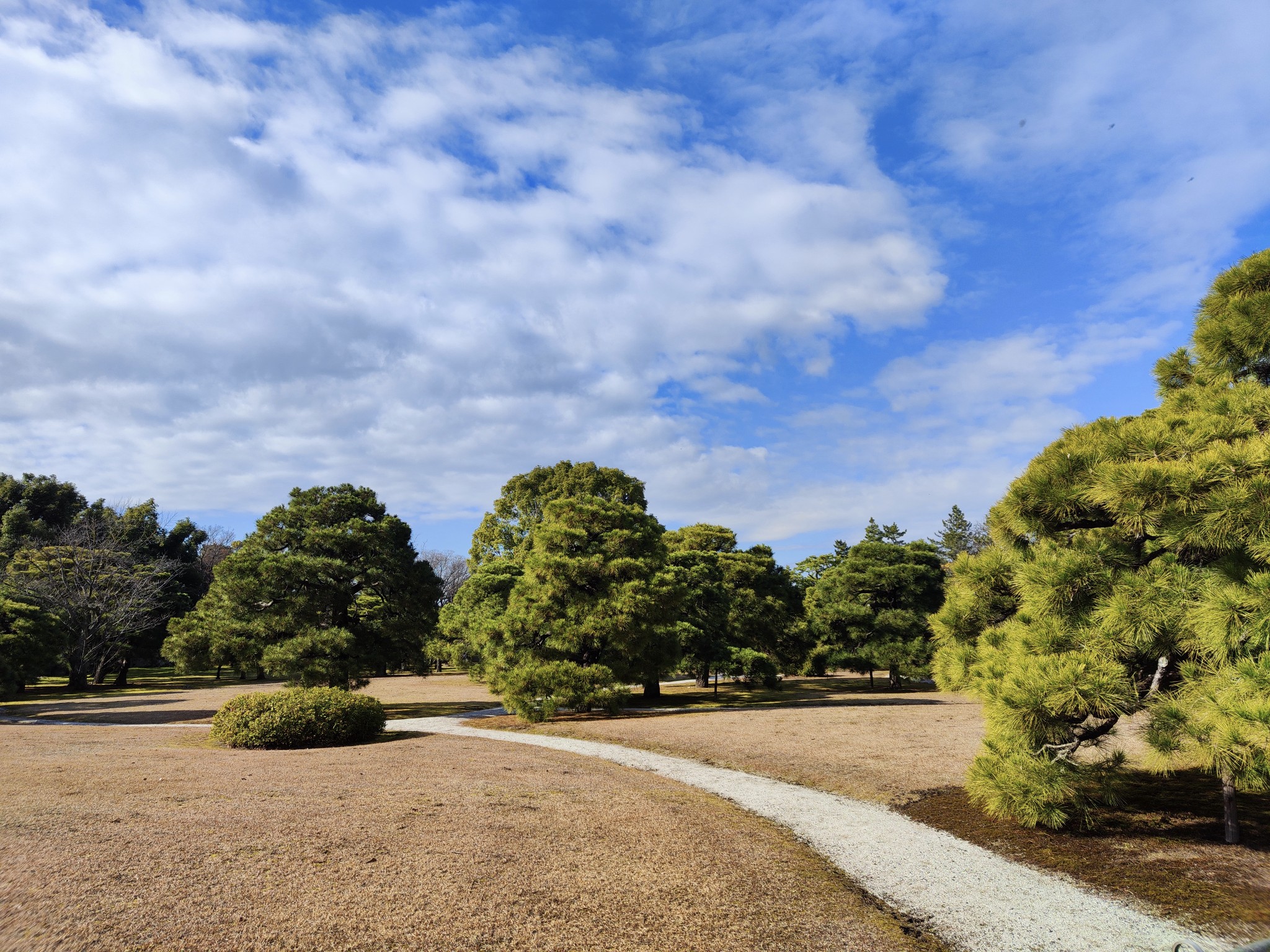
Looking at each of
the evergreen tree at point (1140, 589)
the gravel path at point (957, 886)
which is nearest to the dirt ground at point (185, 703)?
the gravel path at point (957, 886)

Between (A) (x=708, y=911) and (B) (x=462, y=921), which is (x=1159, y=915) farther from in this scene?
(B) (x=462, y=921)

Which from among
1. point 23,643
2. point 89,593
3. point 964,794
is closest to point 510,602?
point 964,794

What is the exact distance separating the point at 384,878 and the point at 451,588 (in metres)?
62.9

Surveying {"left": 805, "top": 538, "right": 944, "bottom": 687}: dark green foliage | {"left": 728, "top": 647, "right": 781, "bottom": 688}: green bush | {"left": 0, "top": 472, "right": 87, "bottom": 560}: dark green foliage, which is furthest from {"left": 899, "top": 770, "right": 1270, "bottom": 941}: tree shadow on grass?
{"left": 0, "top": 472, "right": 87, "bottom": 560}: dark green foliage

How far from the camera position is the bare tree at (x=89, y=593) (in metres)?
31.8

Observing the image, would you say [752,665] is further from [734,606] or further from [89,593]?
[89,593]

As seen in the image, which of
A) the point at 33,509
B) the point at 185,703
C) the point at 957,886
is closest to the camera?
the point at 957,886

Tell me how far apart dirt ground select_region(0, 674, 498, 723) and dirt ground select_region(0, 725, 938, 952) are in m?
14.7

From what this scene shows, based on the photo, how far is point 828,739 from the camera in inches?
574

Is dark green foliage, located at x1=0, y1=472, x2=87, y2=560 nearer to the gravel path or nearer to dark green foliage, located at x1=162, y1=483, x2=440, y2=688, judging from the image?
dark green foliage, located at x1=162, y1=483, x2=440, y2=688

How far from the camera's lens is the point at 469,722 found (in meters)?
20.0

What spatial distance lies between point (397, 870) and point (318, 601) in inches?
728

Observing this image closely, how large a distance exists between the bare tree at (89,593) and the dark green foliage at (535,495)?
54.4 feet

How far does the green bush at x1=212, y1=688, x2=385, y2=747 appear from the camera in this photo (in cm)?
1420
